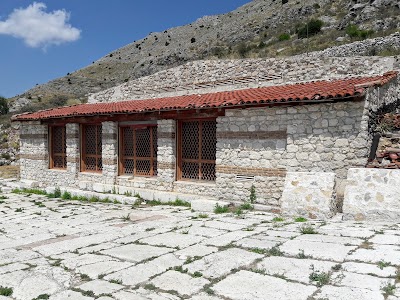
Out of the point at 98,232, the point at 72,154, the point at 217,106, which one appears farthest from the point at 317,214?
the point at 72,154

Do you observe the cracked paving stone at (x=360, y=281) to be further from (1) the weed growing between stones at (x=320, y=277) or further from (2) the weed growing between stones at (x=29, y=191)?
(2) the weed growing between stones at (x=29, y=191)

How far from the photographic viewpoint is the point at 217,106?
945cm

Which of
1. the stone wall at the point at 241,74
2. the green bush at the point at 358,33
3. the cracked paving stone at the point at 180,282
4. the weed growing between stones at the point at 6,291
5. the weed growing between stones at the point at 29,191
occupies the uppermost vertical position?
the green bush at the point at 358,33

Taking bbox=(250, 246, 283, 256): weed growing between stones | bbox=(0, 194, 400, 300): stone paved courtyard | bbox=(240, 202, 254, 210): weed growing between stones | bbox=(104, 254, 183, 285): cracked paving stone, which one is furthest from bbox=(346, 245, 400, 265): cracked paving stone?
bbox=(240, 202, 254, 210): weed growing between stones

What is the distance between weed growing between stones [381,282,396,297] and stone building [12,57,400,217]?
3.69 meters

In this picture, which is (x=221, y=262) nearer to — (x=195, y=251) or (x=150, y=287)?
(x=195, y=251)

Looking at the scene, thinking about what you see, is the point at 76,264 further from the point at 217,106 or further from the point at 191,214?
the point at 217,106

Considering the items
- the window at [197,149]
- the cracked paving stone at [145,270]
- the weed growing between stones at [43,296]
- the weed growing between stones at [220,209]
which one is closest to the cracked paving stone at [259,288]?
the cracked paving stone at [145,270]

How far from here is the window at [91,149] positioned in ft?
44.5

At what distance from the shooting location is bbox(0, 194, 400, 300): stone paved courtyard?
387cm

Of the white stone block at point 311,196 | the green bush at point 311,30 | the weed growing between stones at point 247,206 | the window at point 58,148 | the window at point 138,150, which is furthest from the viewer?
the green bush at point 311,30

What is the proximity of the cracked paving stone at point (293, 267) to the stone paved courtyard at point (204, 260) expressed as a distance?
12mm

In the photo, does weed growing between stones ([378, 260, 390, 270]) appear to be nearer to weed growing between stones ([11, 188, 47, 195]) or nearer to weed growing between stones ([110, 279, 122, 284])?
weed growing between stones ([110, 279, 122, 284])

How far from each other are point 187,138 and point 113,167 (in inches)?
124
